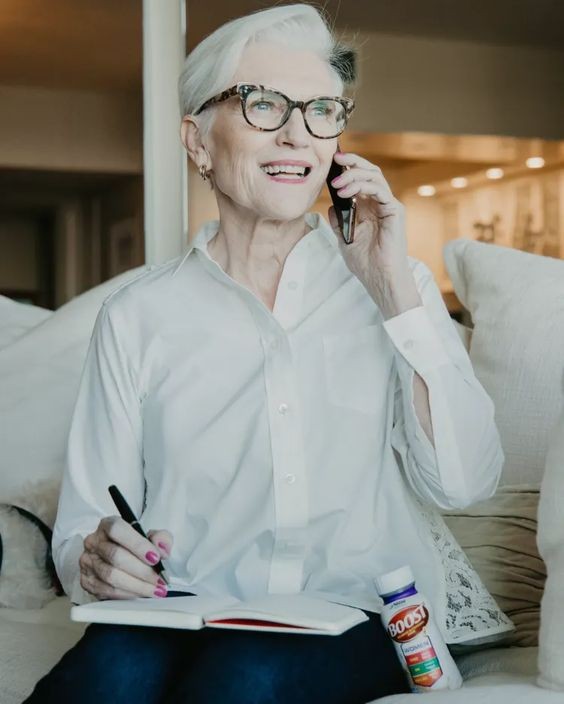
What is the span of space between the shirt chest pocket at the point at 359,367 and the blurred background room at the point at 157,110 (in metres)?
1.58

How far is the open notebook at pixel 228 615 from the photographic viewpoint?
1008 millimetres

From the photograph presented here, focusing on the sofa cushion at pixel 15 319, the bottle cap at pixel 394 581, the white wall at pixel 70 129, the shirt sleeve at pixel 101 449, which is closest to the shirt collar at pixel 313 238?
the shirt sleeve at pixel 101 449

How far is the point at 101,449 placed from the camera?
4.40 feet

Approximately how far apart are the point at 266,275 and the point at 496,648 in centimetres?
56

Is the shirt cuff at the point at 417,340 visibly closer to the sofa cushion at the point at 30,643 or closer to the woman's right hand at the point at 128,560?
the woman's right hand at the point at 128,560

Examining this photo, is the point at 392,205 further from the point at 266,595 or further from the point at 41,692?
the point at 41,692

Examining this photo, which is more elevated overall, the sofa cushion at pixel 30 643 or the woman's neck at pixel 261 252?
the woman's neck at pixel 261 252

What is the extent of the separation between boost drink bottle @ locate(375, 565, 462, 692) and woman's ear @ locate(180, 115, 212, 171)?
2.00ft

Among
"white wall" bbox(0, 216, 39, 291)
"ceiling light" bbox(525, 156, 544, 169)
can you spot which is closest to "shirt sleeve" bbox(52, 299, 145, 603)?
"white wall" bbox(0, 216, 39, 291)

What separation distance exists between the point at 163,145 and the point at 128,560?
1.95 metres

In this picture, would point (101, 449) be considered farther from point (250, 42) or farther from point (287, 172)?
point (250, 42)

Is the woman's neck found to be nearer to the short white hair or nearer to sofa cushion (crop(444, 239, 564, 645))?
the short white hair

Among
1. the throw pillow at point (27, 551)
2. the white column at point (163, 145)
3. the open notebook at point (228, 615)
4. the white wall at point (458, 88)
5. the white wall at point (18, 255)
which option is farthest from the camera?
the white wall at point (458, 88)

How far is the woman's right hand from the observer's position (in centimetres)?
113
